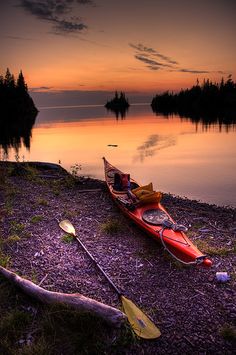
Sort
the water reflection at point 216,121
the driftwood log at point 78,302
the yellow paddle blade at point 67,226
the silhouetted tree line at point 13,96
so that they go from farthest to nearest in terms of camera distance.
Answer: the silhouetted tree line at point 13,96 < the water reflection at point 216,121 < the yellow paddle blade at point 67,226 < the driftwood log at point 78,302

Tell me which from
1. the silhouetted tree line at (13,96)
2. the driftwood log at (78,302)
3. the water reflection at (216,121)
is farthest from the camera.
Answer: the silhouetted tree line at (13,96)

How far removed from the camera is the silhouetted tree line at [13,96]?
98625mm

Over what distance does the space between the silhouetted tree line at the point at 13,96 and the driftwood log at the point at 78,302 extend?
98480mm

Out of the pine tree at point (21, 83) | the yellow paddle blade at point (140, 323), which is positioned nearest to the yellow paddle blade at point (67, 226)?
the yellow paddle blade at point (140, 323)

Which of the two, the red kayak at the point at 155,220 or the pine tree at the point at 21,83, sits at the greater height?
the pine tree at the point at 21,83

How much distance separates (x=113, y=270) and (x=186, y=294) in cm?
155

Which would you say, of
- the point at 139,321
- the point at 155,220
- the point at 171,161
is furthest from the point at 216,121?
the point at 139,321

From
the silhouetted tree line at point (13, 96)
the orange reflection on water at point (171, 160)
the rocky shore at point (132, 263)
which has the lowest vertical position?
the orange reflection on water at point (171, 160)

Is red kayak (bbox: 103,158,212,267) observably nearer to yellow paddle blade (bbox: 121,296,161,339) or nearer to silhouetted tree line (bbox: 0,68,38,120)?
yellow paddle blade (bbox: 121,296,161,339)

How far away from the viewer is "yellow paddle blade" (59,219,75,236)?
810 cm

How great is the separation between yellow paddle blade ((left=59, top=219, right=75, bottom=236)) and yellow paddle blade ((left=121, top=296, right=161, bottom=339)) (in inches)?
129

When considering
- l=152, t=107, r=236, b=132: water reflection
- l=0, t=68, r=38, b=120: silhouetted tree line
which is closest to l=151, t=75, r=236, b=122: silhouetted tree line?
l=152, t=107, r=236, b=132: water reflection

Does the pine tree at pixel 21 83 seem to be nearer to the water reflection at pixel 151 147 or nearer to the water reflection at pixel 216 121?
the water reflection at pixel 216 121

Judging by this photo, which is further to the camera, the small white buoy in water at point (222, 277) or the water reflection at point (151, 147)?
the water reflection at point (151, 147)
